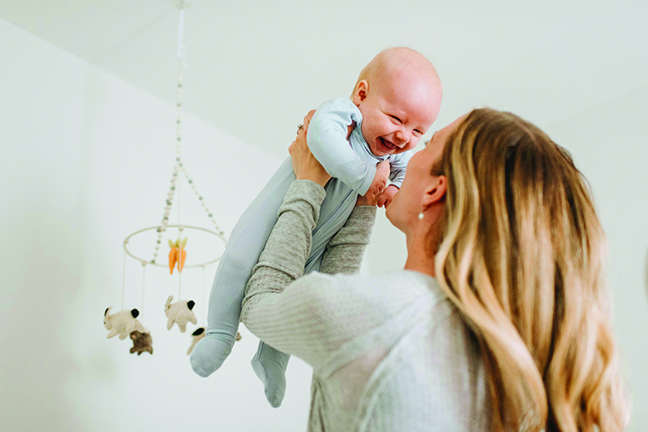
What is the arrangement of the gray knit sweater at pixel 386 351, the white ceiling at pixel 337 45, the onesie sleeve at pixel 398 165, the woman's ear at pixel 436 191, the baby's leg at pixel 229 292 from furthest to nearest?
the white ceiling at pixel 337 45, the onesie sleeve at pixel 398 165, the baby's leg at pixel 229 292, the woman's ear at pixel 436 191, the gray knit sweater at pixel 386 351

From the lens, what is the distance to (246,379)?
236 centimetres

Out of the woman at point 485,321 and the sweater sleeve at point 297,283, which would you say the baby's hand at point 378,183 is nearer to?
the sweater sleeve at point 297,283

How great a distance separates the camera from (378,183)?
0.93 metres

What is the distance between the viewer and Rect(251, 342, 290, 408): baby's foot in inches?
36.0

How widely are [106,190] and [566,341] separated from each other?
1.81 metres

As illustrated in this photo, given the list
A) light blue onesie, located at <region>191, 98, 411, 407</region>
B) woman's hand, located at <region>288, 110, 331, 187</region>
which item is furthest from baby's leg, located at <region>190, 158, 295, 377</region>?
woman's hand, located at <region>288, 110, 331, 187</region>

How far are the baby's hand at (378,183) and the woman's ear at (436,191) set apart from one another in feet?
0.60

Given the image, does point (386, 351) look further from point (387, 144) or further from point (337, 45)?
point (337, 45)

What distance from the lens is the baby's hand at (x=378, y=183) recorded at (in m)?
0.93

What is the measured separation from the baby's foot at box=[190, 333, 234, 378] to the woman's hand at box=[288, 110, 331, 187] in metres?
0.35

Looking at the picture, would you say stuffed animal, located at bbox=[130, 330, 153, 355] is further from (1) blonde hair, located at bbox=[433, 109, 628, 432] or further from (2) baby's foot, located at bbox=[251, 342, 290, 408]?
(1) blonde hair, located at bbox=[433, 109, 628, 432]

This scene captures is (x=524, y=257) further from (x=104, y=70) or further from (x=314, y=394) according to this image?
(x=104, y=70)

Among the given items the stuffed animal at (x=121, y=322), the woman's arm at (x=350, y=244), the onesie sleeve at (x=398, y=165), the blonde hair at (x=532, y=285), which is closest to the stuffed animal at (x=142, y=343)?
the stuffed animal at (x=121, y=322)

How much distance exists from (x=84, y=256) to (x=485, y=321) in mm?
1665
